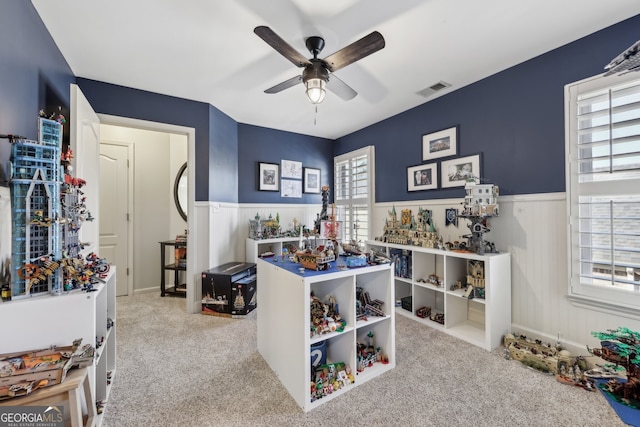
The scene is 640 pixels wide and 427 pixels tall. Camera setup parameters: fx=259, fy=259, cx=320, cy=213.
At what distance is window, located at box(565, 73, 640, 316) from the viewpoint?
5.97ft

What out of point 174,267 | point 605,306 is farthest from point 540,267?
point 174,267

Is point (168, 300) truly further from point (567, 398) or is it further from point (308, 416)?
point (567, 398)

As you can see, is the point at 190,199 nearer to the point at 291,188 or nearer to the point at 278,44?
the point at 291,188

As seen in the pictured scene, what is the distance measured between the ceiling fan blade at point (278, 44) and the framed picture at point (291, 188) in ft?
8.55

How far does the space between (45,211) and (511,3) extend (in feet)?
9.68

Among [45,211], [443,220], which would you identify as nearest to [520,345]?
[443,220]

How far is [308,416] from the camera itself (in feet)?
4.97

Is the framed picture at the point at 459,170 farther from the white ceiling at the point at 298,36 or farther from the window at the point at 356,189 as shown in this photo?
the window at the point at 356,189

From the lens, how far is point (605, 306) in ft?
6.34

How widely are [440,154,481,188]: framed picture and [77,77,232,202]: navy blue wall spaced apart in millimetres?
2839

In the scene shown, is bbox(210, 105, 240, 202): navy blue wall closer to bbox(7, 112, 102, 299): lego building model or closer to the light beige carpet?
the light beige carpet

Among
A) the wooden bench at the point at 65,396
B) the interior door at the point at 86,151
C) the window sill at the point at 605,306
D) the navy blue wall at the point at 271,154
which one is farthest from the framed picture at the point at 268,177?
the window sill at the point at 605,306

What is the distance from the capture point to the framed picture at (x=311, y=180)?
4.60 m

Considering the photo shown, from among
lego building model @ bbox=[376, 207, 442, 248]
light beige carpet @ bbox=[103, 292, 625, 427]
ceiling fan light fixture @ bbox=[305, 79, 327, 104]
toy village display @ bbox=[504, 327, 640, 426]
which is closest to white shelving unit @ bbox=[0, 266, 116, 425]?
light beige carpet @ bbox=[103, 292, 625, 427]
